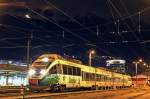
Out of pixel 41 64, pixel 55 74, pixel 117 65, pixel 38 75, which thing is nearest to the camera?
pixel 38 75

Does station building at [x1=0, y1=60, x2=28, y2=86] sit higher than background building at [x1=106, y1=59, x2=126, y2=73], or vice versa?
background building at [x1=106, y1=59, x2=126, y2=73]

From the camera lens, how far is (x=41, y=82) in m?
36.2

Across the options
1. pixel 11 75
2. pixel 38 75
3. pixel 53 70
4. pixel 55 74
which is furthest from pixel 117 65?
pixel 38 75

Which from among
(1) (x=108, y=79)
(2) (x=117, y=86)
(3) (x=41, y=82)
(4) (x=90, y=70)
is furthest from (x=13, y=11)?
(2) (x=117, y=86)

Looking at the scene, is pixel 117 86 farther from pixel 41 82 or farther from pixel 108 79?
pixel 41 82

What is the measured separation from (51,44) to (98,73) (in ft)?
28.7

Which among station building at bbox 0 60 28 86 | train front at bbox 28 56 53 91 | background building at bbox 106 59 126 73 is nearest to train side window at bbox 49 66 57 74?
train front at bbox 28 56 53 91

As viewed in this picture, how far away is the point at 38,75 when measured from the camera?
36.6m

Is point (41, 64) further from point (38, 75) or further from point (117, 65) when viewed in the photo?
point (117, 65)

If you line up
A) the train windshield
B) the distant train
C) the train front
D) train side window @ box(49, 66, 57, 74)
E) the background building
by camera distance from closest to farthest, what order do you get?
the train front → the distant train → the train windshield → train side window @ box(49, 66, 57, 74) → the background building

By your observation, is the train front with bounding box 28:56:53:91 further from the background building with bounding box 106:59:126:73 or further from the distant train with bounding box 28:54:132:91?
the background building with bounding box 106:59:126:73

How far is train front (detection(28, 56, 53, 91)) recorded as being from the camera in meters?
36.2

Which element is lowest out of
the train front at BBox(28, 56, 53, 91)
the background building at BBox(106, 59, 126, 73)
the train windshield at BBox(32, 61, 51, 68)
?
the train front at BBox(28, 56, 53, 91)

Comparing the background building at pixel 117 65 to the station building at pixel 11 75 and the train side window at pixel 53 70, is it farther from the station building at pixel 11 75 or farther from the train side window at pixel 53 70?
the train side window at pixel 53 70
